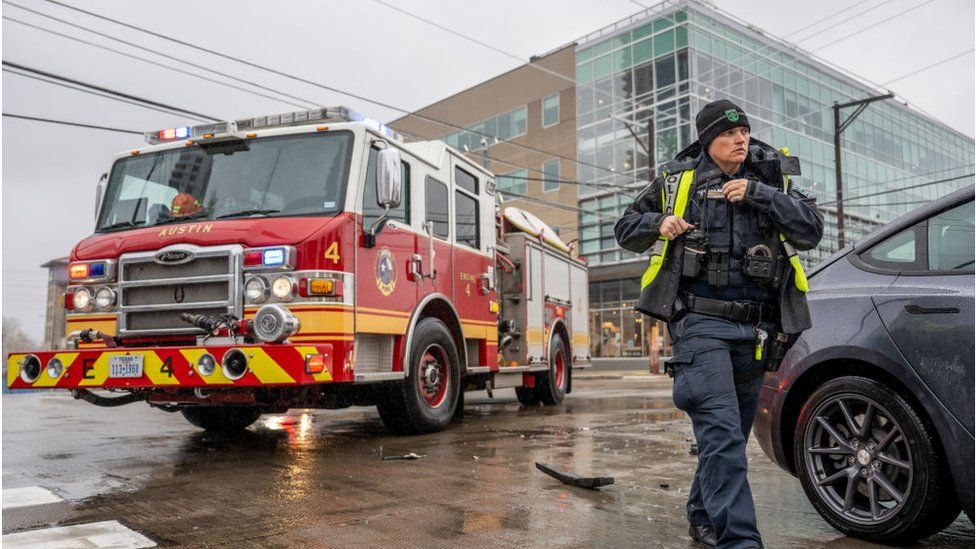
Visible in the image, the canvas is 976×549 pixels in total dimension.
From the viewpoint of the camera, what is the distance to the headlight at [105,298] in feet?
22.4

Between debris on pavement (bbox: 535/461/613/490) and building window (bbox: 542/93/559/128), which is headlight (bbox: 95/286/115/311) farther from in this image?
building window (bbox: 542/93/559/128)

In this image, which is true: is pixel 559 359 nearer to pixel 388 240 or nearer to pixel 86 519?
pixel 388 240

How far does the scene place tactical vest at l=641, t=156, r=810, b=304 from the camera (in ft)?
11.5

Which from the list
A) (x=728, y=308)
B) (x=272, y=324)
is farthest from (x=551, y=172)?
(x=728, y=308)

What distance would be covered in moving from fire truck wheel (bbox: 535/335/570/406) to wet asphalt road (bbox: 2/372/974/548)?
2.79 meters

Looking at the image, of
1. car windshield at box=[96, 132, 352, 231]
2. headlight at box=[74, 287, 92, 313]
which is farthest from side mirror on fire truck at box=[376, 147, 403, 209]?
headlight at box=[74, 287, 92, 313]

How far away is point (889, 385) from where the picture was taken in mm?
3666

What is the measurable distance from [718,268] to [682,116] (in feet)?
102

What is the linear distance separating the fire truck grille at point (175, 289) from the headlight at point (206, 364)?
0.49 m

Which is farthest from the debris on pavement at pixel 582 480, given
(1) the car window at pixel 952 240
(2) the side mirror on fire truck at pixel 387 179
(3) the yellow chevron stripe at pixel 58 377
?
(3) the yellow chevron stripe at pixel 58 377

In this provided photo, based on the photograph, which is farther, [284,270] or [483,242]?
[483,242]

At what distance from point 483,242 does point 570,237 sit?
29350 mm

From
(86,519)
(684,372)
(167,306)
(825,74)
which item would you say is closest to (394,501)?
(86,519)

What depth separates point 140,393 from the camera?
666 cm
